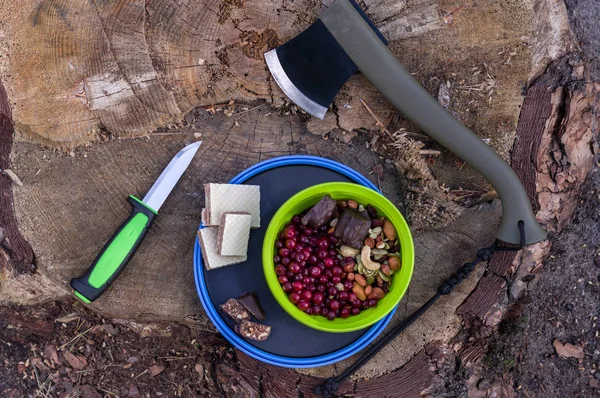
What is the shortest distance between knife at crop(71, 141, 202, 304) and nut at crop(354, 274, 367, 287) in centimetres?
91

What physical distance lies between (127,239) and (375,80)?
129 centimetres

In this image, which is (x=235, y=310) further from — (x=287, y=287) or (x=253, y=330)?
(x=287, y=287)

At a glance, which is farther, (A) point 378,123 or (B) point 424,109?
(A) point 378,123

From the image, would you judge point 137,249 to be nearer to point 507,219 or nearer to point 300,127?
point 300,127

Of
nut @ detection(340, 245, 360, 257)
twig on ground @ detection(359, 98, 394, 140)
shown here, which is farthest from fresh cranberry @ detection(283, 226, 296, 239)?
twig on ground @ detection(359, 98, 394, 140)

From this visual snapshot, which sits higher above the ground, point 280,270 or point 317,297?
point 280,270

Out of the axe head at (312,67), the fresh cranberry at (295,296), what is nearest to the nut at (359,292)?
the fresh cranberry at (295,296)

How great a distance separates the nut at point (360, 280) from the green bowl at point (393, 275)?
0.35 feet

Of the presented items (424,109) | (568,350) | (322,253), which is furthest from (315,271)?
(568,350)

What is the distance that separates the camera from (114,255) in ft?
7.03

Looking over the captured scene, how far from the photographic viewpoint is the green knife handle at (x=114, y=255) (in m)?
2.14

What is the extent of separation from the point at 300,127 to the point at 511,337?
4.84ft

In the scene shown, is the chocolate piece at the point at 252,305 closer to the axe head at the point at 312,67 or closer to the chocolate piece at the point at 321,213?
the chocolate piece at the point at 321,213

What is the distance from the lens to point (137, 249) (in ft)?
7.38
